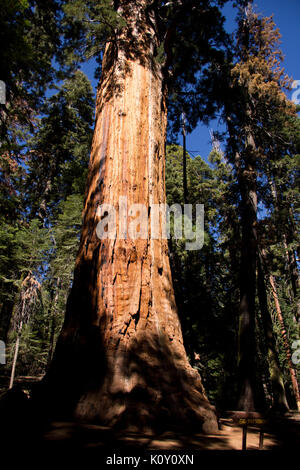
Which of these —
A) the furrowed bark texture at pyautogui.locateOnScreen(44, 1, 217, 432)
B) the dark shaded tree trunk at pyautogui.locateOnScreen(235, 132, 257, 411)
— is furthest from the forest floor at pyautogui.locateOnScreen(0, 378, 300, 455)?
the dark shaded tree trunk at pyautogui.locateOnScreen(235, 132, 257, 411)

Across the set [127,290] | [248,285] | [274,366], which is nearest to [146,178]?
[127,290]

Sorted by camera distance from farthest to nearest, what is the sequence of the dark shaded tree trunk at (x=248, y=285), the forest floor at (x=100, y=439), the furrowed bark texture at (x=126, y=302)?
the dark shaded tree trunk at (x=248, y=285)
the furrowed bark texture at (x=126, y=302)
the forest floor at (x=100, y=439)

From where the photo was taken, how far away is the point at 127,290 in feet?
9.06

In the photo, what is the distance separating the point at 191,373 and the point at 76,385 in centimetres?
106

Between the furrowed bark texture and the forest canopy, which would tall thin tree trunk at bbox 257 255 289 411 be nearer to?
the forest canopy

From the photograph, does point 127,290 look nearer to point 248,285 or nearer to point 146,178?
point 146,178

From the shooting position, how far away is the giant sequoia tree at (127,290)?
2.26m

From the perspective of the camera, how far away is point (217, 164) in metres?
19.3

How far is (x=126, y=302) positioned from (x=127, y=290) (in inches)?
4.8

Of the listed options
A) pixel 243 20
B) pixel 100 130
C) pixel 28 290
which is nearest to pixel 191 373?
pixel 100 130

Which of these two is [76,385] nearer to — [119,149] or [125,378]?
[125,378]

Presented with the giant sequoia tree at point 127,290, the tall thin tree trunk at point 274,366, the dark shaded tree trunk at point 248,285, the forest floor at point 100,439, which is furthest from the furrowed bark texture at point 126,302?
the tall thin tree trunk at point 274,366

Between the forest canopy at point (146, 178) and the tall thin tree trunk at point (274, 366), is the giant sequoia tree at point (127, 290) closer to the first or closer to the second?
the forest canopy at point (146, 178)

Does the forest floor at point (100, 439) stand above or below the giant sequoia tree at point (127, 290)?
below
